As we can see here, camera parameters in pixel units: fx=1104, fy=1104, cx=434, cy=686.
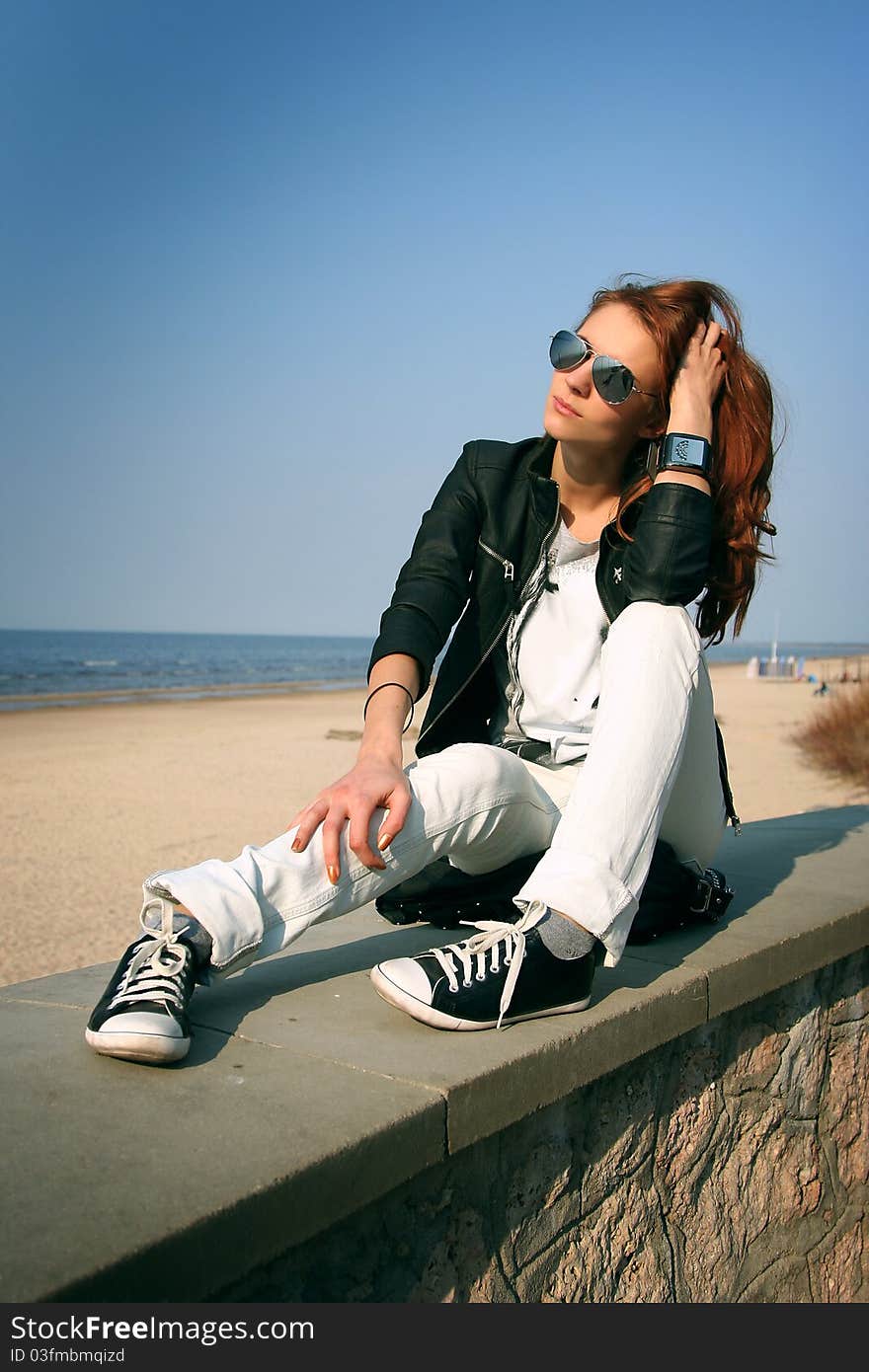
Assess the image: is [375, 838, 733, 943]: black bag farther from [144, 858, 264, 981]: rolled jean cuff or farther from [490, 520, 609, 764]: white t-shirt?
[144, 858, 264, 981]: rolled jean cuff

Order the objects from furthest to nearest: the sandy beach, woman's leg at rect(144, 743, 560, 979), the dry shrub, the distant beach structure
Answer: the distant beach structure
the dry shrub
the sandy beach
woman's leg at rect(144, 743, 560, 979)

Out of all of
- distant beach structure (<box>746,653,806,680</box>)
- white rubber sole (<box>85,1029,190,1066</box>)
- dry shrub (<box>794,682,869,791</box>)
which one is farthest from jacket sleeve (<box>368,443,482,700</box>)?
distant beach structure (<box>746,653,806,680</box>)

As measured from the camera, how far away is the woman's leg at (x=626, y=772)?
1761mm

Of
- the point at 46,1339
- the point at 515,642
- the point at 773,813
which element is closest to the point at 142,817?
the point at 773,813

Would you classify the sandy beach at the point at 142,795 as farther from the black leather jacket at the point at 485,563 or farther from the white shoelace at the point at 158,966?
the white shoelace at the point at 158,966

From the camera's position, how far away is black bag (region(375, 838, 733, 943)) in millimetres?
2207

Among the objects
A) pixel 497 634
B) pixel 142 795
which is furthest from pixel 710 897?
pixel 142 795

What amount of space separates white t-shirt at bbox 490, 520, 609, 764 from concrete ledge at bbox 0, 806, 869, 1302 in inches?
19.1

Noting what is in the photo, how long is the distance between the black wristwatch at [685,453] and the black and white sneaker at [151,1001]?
1299 millimetres

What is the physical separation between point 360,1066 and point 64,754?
12272mm

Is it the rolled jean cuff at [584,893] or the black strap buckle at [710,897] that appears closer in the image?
the rolled jean cuff at [584,893]

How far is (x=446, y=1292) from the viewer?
1.47 meters

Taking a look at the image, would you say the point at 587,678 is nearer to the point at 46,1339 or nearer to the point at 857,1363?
the point at 857,1363

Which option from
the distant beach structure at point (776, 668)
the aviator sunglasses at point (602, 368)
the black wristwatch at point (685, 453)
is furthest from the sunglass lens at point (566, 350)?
the distant beach structure at point (776, 668)
